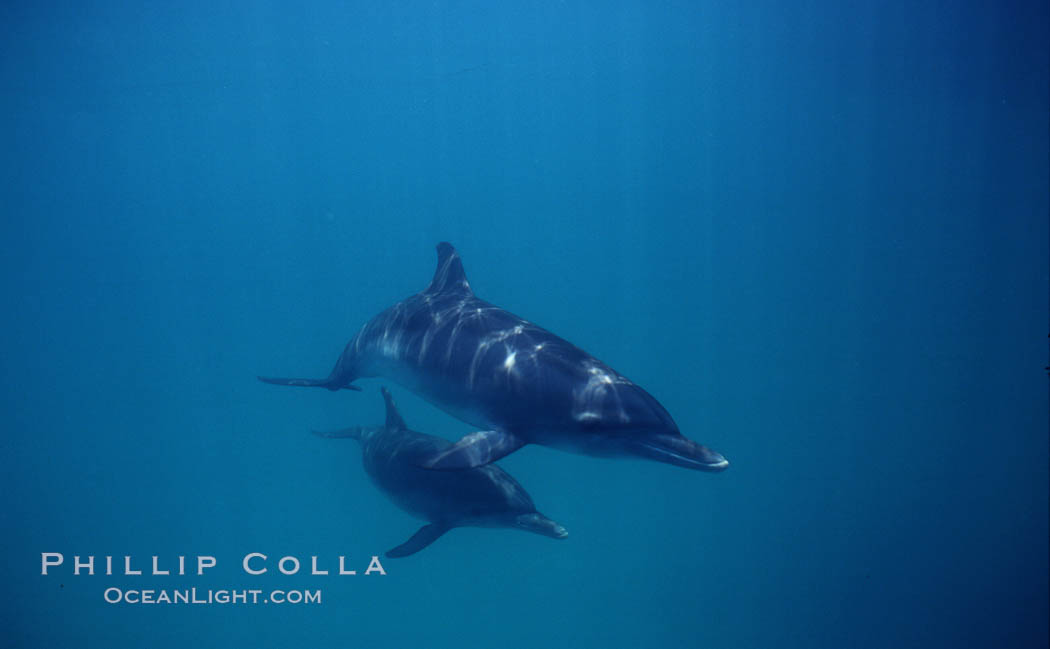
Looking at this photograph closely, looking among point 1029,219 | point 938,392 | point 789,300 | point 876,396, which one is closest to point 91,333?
point 789,300

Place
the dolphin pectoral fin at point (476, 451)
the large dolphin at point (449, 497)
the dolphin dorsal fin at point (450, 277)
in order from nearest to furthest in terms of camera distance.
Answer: the dolphin pectoral fin at point (476, 451), the large dolphin at point (449, 497), the dolphin dorsal fin at point (450, 277)

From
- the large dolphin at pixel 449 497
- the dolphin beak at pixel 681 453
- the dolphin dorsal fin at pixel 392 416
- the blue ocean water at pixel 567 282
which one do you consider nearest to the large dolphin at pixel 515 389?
the dolphin beak at pixel 681 453

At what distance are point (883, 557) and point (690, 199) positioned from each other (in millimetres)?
14635

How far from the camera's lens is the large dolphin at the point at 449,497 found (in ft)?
20.4

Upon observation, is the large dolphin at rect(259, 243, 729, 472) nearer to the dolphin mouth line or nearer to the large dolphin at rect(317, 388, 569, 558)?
the dolphin mouth line

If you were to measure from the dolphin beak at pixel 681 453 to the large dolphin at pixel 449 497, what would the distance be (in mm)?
1748

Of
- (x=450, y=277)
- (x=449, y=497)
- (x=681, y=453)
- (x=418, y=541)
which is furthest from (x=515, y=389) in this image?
(x=450, y=277)

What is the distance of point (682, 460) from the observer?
441 centimetres

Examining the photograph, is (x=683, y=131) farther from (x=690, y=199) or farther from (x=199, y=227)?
(x=199, y=227)

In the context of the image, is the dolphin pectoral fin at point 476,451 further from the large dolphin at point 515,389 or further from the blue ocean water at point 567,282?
the blue ocean water at point 567,282

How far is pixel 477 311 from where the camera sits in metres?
6.24

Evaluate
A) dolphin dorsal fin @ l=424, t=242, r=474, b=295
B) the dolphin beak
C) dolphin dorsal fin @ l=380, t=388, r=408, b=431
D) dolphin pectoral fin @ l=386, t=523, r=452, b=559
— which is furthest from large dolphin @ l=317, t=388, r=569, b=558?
dolphin dorsal fin @ l=424, t=242, r=474, b=295

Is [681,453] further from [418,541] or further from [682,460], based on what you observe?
[418,541]

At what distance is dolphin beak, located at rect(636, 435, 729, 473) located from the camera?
14.1 ft
